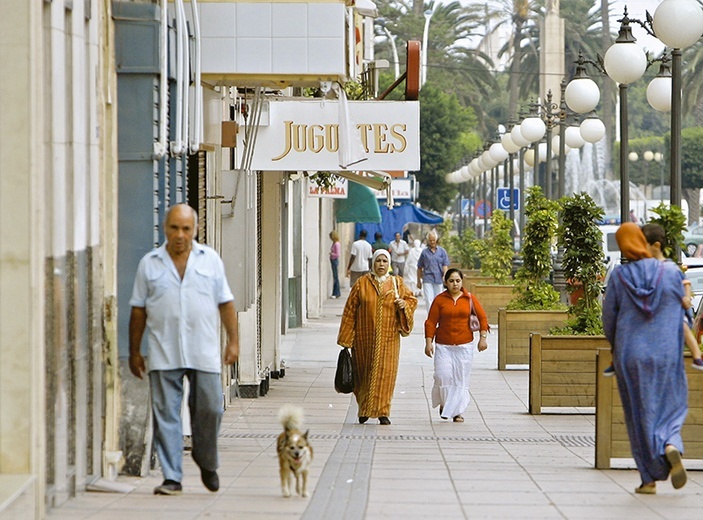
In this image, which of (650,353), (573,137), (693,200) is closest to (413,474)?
(650,353)

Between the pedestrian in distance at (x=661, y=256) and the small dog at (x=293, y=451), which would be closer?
the small dog at (x=293, y=451)

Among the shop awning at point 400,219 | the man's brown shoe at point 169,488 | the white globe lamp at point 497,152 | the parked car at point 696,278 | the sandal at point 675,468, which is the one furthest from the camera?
the shop awning at point 400,219

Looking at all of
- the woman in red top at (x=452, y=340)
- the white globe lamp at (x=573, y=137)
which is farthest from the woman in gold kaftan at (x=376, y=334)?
the white globe lamp at (x=573, y=137)

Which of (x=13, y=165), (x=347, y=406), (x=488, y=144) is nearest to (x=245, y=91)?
(x=347, y=406)

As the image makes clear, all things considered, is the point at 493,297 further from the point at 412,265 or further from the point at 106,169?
the point at 106,169

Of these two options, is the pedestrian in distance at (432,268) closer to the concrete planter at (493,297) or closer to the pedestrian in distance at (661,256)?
the concrete planter at (493,297)

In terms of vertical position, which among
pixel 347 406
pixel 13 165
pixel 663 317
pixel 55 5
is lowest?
pixel 347 406

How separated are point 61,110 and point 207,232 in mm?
5673

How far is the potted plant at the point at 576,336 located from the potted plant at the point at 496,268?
1030cm

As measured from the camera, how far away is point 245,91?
50.9ft

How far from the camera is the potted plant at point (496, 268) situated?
27688 millimetres

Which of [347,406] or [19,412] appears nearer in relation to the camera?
[19,412]

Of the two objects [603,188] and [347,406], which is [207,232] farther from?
[603,188]

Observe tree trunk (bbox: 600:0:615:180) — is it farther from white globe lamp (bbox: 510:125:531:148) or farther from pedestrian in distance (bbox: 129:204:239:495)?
pedestrian in distance (bbox: 129:204:239:495)
